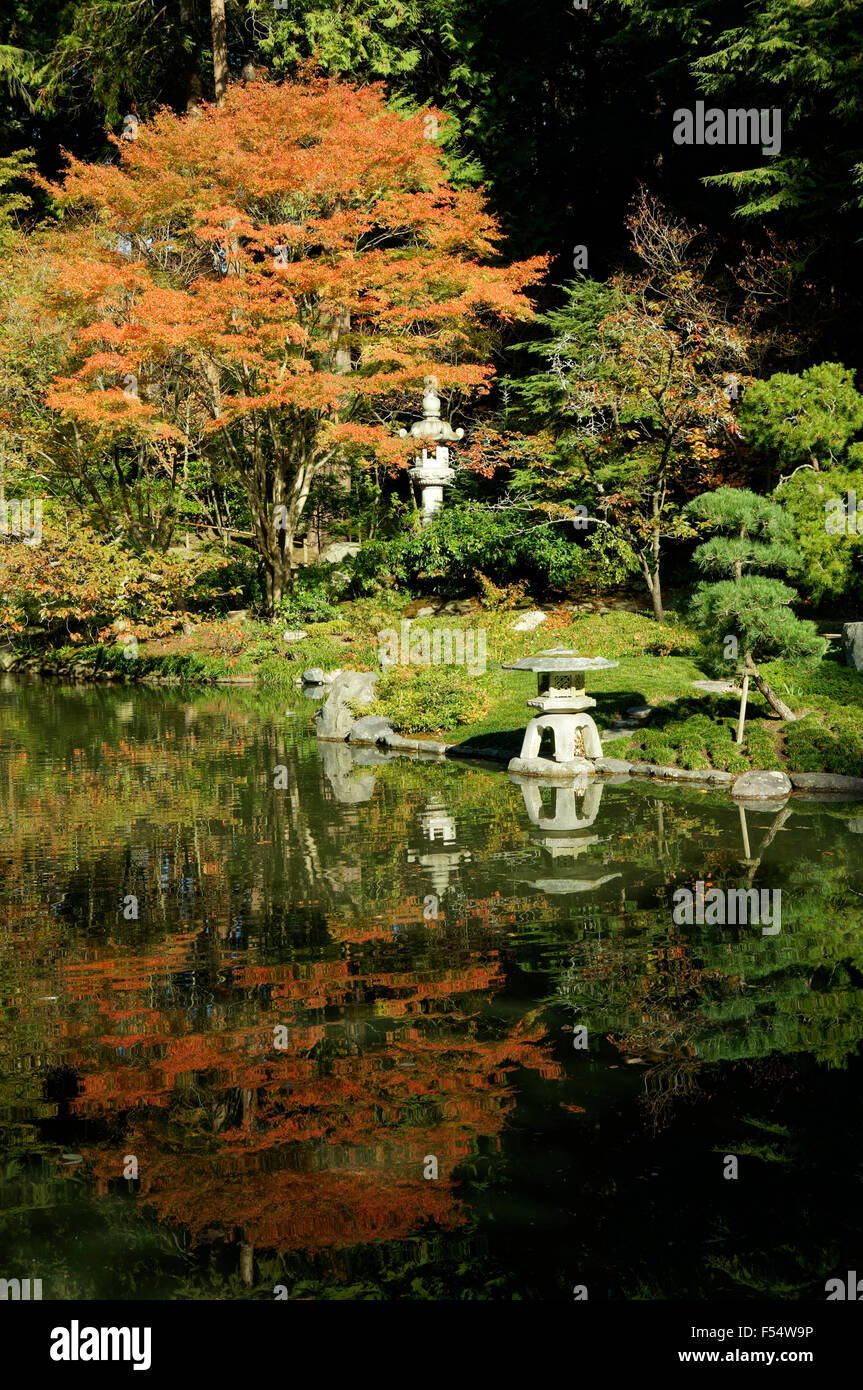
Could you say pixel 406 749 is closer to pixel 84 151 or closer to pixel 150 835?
pixel 150 835

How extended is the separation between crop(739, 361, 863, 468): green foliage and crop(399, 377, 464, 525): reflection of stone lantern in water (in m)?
7.15

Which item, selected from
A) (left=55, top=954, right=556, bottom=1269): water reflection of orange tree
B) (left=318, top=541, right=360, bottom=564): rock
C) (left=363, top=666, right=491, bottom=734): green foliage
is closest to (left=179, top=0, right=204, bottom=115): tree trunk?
(left=318, top=541, right=360, bottom=564): rock

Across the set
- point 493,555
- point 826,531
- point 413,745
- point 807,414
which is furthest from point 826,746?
point 493,555

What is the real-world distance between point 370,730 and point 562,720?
131 inches

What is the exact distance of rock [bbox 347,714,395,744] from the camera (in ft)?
48.0

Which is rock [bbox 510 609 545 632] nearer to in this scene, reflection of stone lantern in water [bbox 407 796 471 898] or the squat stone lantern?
the squat stone lantern

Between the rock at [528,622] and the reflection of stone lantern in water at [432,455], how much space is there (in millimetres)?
4520

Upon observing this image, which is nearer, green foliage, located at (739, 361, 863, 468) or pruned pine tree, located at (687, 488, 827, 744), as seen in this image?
pruned pine tree, located at (687, 488, 827, 744)

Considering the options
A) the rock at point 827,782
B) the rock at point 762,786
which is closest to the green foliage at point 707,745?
the rock at point 827,782

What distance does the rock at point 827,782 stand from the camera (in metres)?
10.6

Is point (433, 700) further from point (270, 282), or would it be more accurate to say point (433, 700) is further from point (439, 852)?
point (270, 282)

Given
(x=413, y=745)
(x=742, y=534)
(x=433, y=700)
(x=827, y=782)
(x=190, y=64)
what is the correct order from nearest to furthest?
(x=827, y=782)
(x=742, y=534)
(x=413, y=745)
(x=433, y=700)
(x=190, y=64)

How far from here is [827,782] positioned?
10.7 meters
